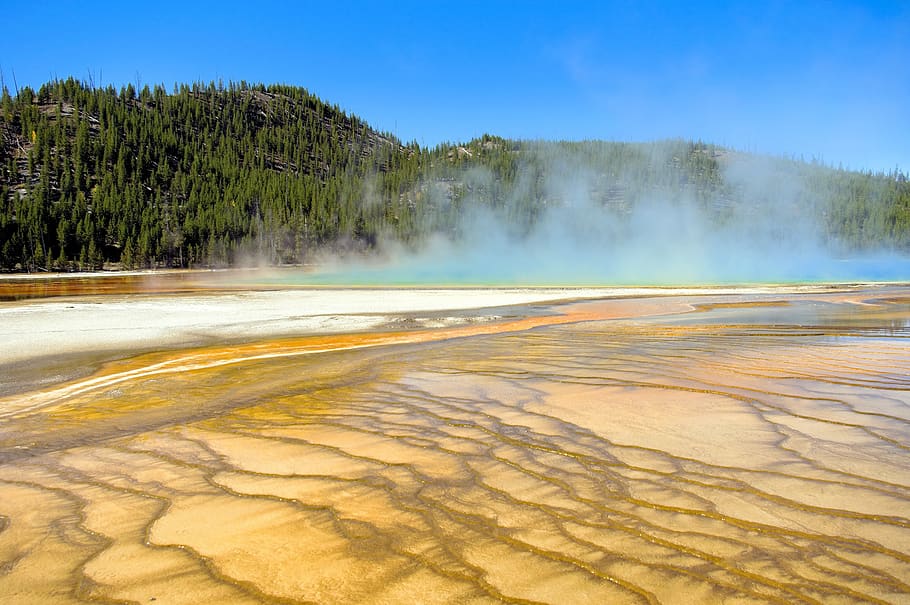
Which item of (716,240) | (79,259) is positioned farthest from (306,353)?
(716,240)

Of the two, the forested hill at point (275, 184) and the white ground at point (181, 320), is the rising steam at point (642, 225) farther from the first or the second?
the white ground at point (181, 320)

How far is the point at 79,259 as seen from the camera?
8169cm

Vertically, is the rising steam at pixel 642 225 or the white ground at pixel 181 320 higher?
the rising steam at pixel 642 225

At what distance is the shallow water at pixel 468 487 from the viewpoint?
280 cm

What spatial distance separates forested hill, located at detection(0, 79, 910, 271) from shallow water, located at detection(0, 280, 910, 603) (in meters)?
87.4

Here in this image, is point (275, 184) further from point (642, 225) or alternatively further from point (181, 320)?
point (181, 320)

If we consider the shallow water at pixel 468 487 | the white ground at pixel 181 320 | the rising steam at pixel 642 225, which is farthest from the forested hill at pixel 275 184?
the shallow water at pixel 468 487

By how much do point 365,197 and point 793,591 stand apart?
457 feet

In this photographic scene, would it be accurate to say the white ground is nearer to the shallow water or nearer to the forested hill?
the shallow water

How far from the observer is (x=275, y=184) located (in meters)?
129

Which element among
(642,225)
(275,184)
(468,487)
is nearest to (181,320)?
(468,487)

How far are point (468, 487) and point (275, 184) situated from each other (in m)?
135

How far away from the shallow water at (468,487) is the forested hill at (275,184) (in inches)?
3443

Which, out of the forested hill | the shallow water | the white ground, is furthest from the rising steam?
the shallow water
